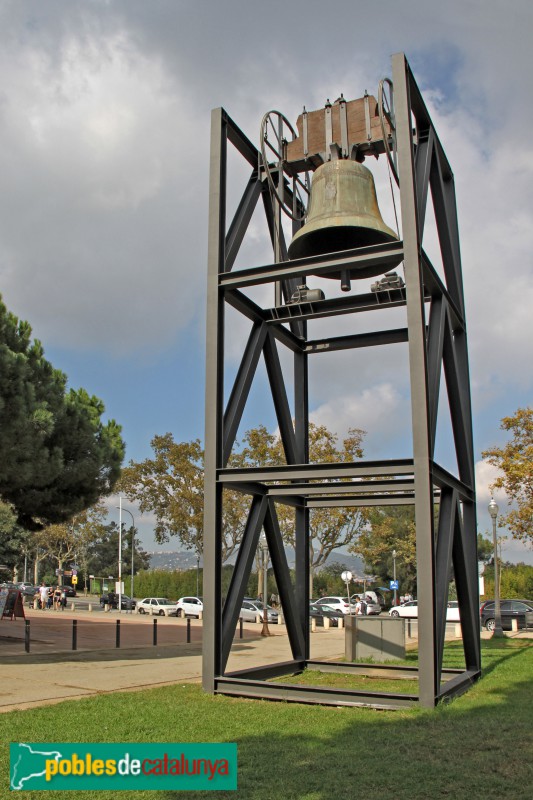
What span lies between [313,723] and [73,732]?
2531 millimetres

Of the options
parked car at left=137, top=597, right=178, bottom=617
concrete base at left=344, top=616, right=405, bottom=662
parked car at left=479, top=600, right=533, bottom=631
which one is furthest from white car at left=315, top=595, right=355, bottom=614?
concrete base at left=344, top=616, right=405, bottom=662

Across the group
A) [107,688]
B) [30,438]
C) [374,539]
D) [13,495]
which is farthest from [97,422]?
[374,539]

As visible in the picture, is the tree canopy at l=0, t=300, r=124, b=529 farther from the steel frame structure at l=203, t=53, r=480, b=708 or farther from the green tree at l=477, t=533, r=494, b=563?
the green tree at l=477, t=533, r=494, b=563

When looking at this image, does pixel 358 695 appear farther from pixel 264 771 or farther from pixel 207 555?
pixel 264 771

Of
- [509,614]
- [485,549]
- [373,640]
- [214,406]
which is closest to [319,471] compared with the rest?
[214,406]

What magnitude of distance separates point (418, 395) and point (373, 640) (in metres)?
7.86

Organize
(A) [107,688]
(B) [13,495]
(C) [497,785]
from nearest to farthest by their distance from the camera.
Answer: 1. (C) [497,785]
2. (A) [107,688]
3. (B) [13,495]

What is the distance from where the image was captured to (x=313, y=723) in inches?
318

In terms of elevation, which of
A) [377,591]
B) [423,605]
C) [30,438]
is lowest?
[377,591]

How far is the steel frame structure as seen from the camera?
380 inches

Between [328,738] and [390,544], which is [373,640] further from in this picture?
[390,544]

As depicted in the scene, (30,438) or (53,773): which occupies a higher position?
(30,438)

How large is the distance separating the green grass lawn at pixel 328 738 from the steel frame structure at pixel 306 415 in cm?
73

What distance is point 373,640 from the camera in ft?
51.3
